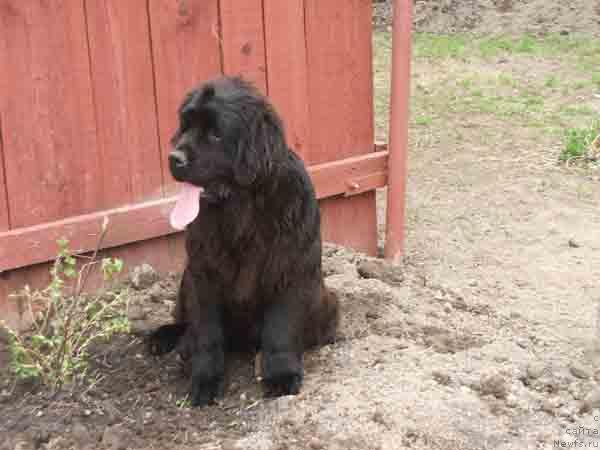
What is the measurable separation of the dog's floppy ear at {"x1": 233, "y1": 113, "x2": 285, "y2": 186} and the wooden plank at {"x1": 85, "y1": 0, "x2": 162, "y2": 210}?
122 cm

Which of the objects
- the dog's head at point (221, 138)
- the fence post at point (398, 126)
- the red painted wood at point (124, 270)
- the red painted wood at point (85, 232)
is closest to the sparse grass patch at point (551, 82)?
the fence post at point (398, 126)

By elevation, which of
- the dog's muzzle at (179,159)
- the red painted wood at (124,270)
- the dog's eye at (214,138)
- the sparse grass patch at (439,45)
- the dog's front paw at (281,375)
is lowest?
the dog's front paw at (281,375)

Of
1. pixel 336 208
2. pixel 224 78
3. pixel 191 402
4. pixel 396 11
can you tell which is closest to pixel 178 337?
pixel 191 402

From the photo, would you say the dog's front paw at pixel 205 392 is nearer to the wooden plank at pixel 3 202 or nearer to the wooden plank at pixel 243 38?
the wooden plank at pixel 3 202

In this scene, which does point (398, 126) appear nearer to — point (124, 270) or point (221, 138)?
point (124, 270)

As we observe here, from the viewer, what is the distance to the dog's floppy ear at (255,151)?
375 centimetres

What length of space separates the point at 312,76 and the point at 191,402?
88.4 inches

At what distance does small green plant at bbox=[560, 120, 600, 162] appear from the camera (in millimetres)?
7949

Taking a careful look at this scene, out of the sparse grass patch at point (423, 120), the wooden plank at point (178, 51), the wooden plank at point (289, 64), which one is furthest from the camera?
the sparse grass patch at point (423, 120)

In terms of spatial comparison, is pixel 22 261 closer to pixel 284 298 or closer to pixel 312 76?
pixel 284 298

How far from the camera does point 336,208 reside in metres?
5.77

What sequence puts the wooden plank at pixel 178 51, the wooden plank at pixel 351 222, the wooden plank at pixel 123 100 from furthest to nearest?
the wooden plank at pixel 351 222 < the wooden plank at pixel 178 51 < the wooden plank at pixel 123 100

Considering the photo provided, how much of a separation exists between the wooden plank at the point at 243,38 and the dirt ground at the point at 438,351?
120 cm

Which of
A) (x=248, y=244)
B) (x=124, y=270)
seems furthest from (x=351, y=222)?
(x=248, y=244)
